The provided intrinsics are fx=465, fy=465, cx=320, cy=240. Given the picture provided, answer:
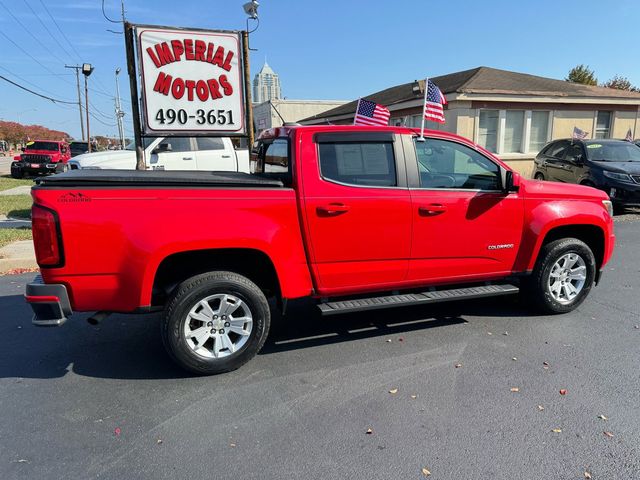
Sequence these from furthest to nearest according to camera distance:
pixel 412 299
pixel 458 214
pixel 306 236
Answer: pixel 458 214 < pixel 412 299 < pixel 306 236

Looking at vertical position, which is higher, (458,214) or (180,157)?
(180,157)

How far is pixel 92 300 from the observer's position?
332cm

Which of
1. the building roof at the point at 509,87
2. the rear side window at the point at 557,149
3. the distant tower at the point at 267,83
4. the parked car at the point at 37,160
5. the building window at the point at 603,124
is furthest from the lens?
the distant tower at the point at 267,83

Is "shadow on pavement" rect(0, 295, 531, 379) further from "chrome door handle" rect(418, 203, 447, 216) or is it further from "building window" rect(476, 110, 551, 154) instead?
"building window" rect(476, 110, 551, 154)

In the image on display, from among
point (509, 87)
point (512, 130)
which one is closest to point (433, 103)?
point (509, 87)

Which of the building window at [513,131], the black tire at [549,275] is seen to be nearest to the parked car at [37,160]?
the building window at [513,131]

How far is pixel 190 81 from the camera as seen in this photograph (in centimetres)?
668

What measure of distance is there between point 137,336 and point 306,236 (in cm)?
199

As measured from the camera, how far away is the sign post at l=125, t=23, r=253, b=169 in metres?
6.44

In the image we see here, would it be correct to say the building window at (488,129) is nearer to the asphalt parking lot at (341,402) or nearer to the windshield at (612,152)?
the windshield at (612,152)

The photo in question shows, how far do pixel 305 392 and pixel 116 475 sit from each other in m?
1.33

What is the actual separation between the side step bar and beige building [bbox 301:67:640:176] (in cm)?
1339

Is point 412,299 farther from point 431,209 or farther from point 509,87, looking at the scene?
point 509,87

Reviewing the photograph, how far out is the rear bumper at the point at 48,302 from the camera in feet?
10.5
